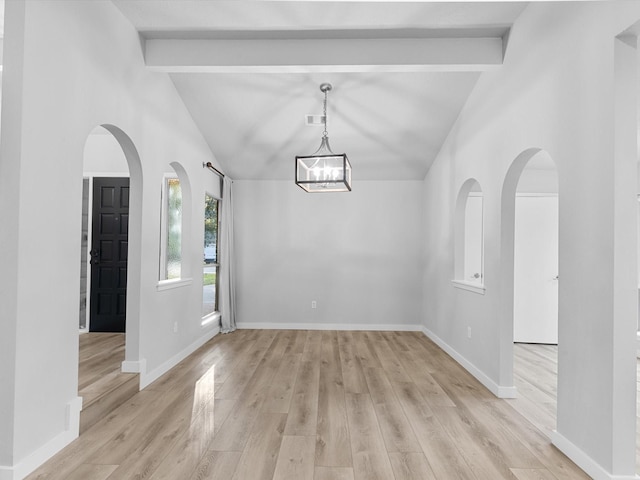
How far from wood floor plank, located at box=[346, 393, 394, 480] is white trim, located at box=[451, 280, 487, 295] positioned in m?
1.55

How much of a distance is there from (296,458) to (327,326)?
162 inches

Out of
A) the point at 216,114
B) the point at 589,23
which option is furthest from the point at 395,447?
the point at 216,114

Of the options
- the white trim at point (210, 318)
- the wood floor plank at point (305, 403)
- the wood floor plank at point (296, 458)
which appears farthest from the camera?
the white trim at point (210, 318)

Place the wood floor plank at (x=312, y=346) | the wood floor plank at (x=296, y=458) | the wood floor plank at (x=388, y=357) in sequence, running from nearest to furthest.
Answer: the wood floor plank at (x=296, y=458), the wood floor plank at (x=388, y=357), the wood floor plank at (x=312, y=346)

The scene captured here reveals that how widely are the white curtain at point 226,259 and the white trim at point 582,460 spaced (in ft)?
14.9

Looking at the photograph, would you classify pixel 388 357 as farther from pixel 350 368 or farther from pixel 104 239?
pixel 104 239

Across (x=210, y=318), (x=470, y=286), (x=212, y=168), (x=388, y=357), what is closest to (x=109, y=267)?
(x=210, y=318)

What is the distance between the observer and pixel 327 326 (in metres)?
6.45

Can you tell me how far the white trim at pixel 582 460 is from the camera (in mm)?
2084

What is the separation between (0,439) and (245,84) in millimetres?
3625

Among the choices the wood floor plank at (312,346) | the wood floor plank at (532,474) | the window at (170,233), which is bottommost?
the wood floor plank at (312,346)

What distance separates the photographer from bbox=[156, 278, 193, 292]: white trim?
3978 mm

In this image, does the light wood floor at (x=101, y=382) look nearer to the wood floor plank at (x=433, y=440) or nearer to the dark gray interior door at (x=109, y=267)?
the dark gray interior door at (x=109, y=267)

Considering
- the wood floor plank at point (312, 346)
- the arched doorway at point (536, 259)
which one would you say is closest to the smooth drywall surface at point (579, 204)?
the wood floor plank at point (312, 346)
